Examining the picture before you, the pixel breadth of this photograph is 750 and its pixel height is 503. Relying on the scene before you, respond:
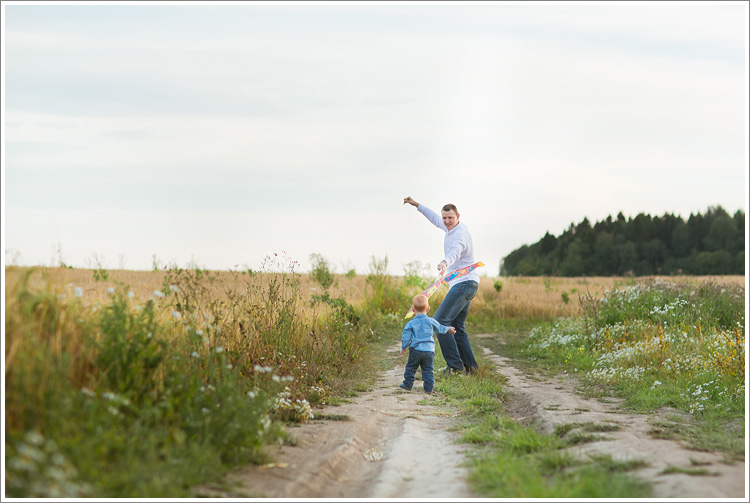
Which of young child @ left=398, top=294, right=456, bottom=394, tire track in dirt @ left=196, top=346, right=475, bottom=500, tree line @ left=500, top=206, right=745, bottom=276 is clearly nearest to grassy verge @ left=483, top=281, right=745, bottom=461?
tire track in dirt @ left=196, top=346, right=475, bottom=500

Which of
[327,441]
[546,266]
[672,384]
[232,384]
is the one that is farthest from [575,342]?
[546,266]

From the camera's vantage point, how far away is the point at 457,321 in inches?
352

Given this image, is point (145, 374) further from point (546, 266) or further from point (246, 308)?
point (546, 266)

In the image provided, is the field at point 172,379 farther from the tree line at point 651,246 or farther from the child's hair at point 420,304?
the tree line at point 651,246

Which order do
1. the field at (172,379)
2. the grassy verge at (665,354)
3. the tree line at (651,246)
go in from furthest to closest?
the tree line at (651,246), the grassy verge at (665,354), the field at (172,379)

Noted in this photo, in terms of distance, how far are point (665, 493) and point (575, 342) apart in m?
8.89

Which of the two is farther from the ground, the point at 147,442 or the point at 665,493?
the point at 147,442

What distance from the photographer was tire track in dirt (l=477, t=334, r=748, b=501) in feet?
13.3

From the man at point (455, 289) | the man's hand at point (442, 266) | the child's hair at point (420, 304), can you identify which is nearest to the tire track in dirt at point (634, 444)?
the man at point (455, 289)

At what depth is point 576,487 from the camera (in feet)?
13.2

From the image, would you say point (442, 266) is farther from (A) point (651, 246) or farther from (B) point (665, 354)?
(A) point (651, 246)

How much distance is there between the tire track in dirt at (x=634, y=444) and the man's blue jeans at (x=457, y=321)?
0.74m

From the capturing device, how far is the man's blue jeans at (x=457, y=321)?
336 inches

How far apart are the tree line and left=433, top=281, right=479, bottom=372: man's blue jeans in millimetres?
49432
